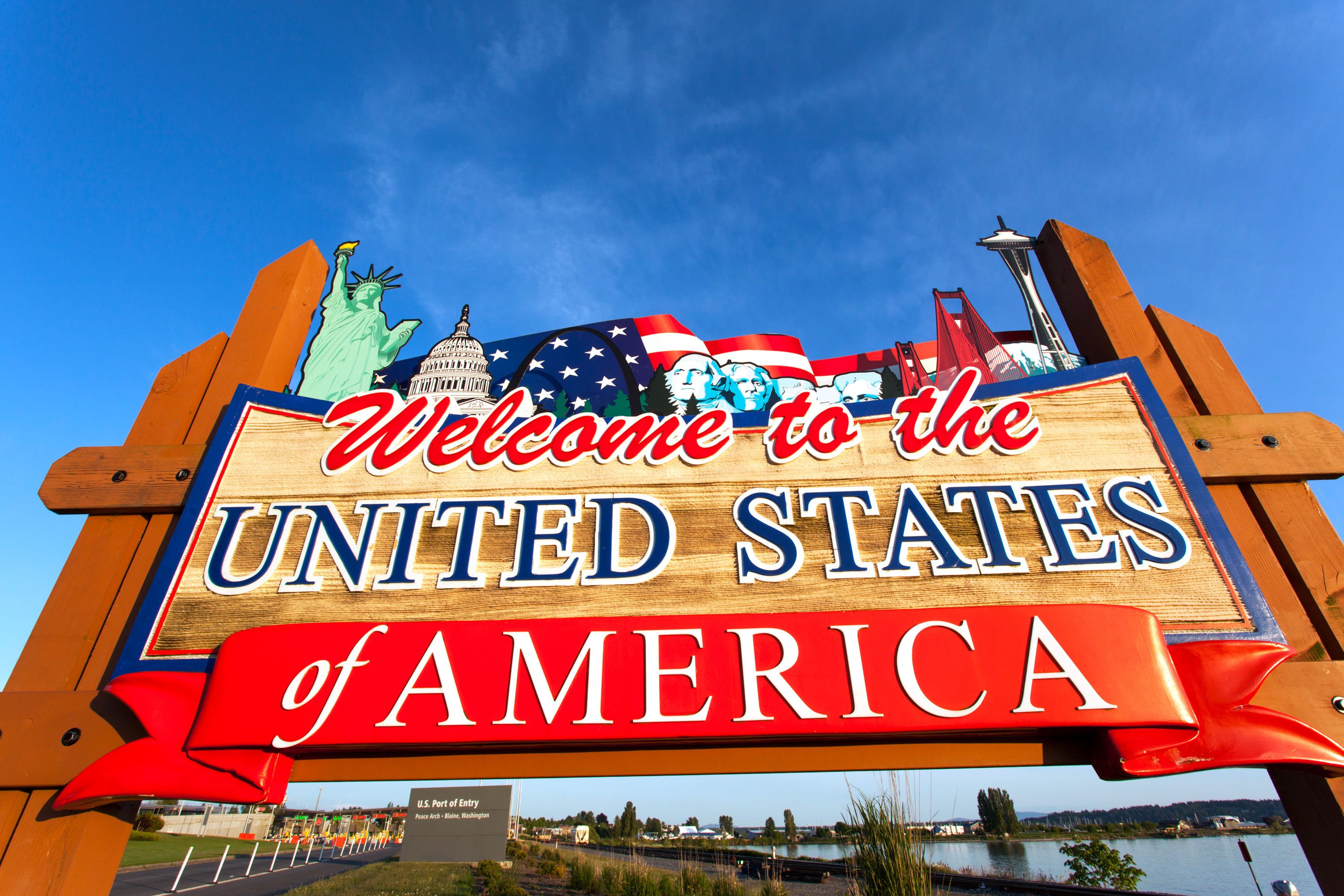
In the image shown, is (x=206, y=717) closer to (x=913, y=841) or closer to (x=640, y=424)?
(x=640, y=424)

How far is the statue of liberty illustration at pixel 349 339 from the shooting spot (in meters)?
6.23

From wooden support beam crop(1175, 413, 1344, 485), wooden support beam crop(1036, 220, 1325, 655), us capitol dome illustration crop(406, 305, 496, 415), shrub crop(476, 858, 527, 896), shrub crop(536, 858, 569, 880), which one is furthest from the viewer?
shrub crop(536, 858, 569, 880)

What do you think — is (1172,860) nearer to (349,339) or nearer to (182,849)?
(349,339)

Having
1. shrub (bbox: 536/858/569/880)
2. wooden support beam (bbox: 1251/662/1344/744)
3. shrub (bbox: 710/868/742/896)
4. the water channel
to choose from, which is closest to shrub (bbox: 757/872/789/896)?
shrub (bbox: 710/868/742/896)

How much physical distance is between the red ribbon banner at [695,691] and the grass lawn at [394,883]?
20.0 m

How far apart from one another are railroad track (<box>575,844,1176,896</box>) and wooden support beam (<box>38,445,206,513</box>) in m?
6.95

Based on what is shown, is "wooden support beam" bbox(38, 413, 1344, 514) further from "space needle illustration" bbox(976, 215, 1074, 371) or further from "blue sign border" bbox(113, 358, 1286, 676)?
"space needle illustration" bbox(976, 215, 1074, 371)

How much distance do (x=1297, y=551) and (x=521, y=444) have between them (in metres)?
5.52

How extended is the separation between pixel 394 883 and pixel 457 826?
10.0m

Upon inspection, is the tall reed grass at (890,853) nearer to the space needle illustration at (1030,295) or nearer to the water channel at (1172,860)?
the space needle illustration at (1030,295)

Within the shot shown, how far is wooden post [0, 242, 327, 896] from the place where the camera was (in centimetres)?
360

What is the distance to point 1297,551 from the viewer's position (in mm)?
4188

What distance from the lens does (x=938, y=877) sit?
11164mm

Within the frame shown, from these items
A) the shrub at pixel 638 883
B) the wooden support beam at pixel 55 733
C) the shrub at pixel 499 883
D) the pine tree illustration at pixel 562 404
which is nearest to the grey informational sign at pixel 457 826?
the shrub at pixel 499 883
